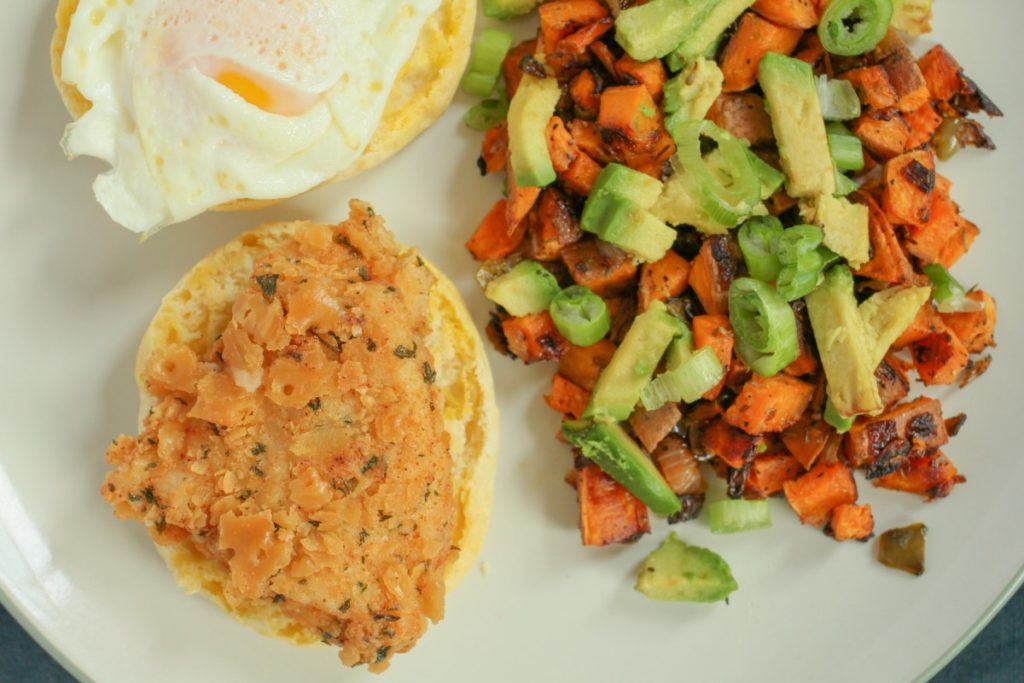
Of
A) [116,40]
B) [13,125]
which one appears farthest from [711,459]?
[13,125]

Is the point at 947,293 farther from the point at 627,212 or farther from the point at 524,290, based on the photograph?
the point at 524,290

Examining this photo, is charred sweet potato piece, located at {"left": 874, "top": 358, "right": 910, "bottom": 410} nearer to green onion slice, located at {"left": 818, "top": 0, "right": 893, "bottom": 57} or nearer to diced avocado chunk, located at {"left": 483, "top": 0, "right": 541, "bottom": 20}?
green onion slice, located at {"left": 818, "top": 0, "right": 893, "bottom": 57}

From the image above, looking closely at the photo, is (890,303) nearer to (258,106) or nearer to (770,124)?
(770,124)

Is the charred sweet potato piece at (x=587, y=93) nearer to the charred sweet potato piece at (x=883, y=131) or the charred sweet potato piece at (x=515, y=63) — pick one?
the charred sweet potato piece at (x=515, y=63)

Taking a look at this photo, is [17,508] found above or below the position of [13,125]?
below

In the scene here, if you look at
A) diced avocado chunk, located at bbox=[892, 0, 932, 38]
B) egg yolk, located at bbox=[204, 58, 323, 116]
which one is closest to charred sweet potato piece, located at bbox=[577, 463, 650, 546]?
egg yolk, located at bbox=[204, 58, 323, 116]

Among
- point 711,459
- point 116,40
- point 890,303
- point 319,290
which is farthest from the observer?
point 711,459
